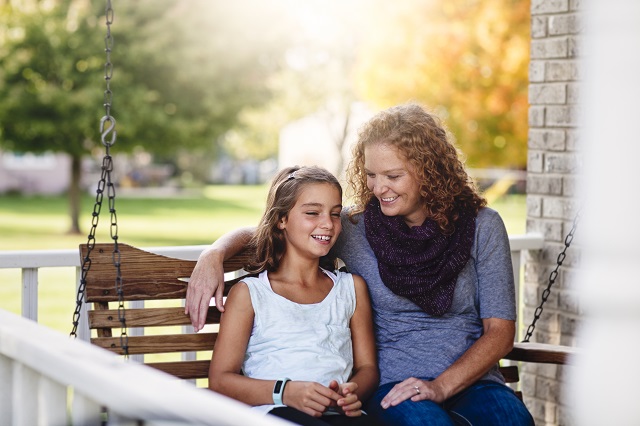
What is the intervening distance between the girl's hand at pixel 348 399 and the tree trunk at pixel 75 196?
51.0 feet

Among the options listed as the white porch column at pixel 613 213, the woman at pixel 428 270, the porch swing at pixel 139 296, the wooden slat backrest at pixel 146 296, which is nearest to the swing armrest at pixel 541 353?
the porch swing at pixel 139 296

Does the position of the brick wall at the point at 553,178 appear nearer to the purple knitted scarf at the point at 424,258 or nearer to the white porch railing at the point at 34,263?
the purple knitted scarf at the point at 424,258

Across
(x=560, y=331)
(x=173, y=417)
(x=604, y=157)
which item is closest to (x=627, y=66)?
(x=604, y=157)

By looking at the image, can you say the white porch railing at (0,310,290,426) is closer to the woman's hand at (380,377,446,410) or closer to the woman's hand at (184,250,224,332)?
the woman's hand at (184,250,224,332)

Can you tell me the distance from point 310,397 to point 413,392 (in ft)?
1.06

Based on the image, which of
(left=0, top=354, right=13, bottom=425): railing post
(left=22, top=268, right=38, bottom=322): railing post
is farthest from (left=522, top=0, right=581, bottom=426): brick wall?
(left=0, top=354, right=13, bottom=425): railing post

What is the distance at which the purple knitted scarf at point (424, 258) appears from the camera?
9.33 feet

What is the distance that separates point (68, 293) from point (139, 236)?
5593mm

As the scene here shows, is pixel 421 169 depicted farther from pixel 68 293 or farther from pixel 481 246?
pixel 68 293

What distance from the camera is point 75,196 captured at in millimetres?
17766

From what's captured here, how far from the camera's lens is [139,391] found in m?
1.37

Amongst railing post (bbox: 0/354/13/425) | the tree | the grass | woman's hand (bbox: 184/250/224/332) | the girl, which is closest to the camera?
railing post (bbox: 0/354/13/425)

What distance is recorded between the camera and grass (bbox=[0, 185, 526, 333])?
11164mm

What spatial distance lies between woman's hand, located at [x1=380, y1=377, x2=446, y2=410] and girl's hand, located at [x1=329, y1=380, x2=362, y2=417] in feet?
0.39
